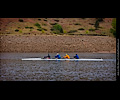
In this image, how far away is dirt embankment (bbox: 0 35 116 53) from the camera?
207 feet

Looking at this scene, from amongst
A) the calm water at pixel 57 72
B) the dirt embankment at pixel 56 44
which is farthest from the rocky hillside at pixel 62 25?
the calm water at pixel 57 72

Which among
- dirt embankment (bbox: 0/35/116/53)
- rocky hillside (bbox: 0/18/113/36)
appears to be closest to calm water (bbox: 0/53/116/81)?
dirt embankment (bbox: 0/35/116/53)

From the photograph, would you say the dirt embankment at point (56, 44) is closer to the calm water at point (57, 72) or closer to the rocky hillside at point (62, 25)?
the rocky hillside at point (62, 25)

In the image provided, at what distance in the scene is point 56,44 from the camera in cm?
6512

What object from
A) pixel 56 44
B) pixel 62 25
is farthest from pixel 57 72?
pixel 62 25

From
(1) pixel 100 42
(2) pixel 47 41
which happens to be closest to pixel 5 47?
(2) pixel 47 41

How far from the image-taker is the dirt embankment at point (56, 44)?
63222 mm
